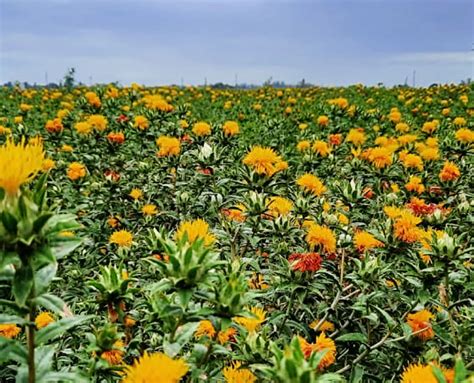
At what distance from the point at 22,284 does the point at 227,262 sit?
0.48 meters

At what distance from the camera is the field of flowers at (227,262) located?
89 cm

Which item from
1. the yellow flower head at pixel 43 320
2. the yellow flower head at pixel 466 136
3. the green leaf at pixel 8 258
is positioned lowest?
the yellow flower head at pixel 43 320

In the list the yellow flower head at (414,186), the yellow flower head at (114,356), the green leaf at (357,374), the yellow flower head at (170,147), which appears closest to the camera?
the yellow flower head at (114,356)

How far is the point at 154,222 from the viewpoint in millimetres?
3086

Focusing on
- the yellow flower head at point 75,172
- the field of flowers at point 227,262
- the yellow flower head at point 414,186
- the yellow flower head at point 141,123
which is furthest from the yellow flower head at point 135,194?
the yellow flower head at point 414,186

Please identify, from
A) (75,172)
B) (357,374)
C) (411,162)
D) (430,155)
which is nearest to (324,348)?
(357,374)

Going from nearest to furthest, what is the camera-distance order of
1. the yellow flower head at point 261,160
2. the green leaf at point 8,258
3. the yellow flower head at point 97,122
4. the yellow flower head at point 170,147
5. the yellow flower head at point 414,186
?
the green leaf at point 8,258 < the yellow flower head at point 261,160 < the yellow flower head at point 414,186 < the yellow flower head at point 170,147 < the yellow flower head at point 97,122

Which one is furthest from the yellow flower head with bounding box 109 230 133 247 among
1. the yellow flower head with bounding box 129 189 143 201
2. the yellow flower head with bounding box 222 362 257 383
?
the yellow flower head with bounding box 222 362 257 383

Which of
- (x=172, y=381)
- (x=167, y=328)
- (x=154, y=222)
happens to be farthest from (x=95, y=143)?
(x=172, y=381)

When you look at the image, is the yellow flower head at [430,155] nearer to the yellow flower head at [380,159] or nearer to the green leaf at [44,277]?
the yellow flower head at [380,159]

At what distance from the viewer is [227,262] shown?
1198 mm

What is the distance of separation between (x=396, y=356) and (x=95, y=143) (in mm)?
2856

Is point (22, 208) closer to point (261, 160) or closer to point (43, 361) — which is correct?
point (43, 361)

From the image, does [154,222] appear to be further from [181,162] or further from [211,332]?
[211,332]
